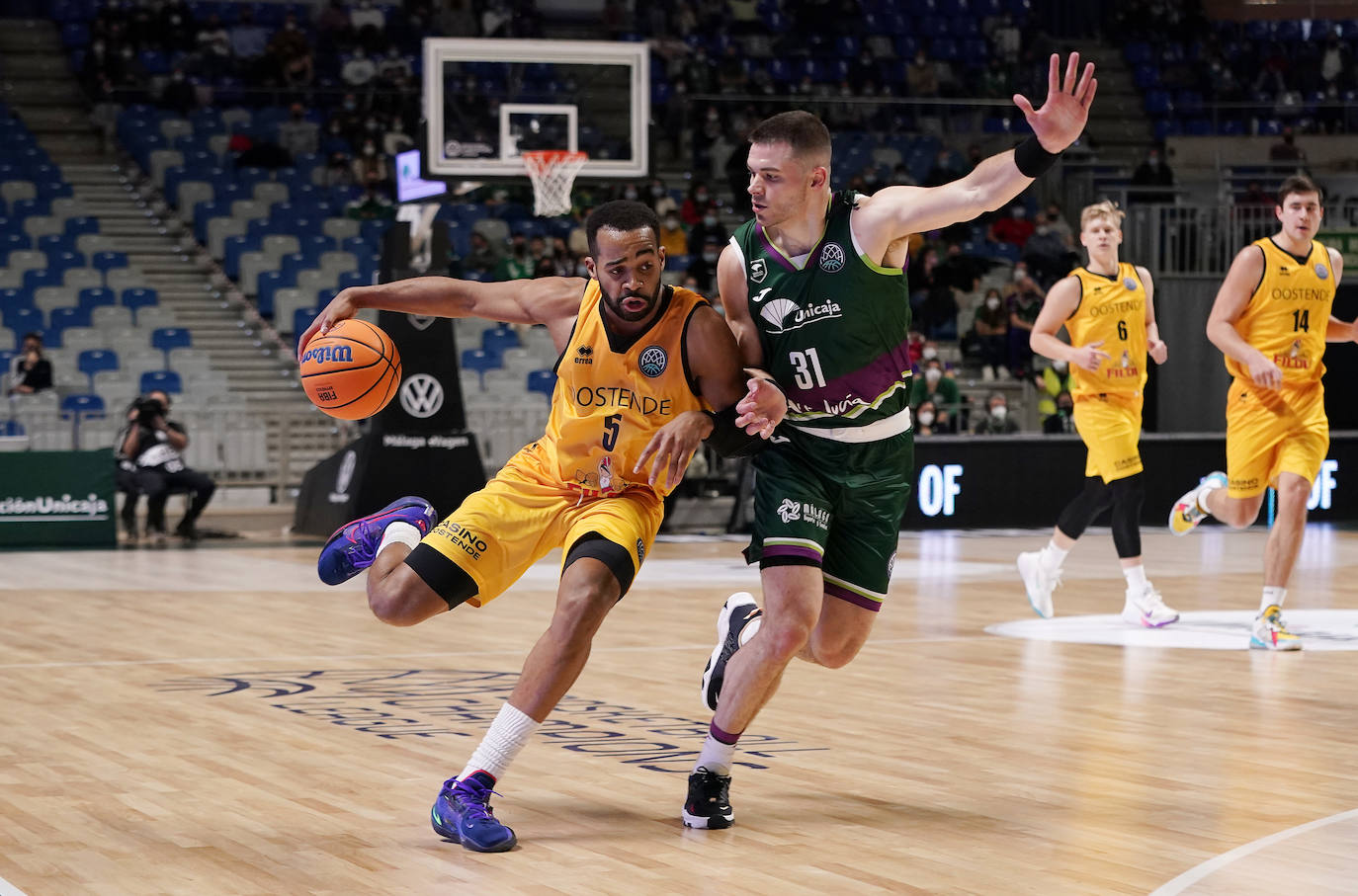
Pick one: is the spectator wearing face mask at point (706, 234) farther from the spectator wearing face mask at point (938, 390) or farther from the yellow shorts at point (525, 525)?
the yellow shorts at point (525, 525)

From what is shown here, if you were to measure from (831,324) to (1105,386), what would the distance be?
17.1ft

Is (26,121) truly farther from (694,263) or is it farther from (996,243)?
(996,243)

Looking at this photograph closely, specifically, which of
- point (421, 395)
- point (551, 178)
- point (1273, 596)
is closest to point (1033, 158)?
point (1273, 596)

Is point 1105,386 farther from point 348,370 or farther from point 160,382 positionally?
point 160,382

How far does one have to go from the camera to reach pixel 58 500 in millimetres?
15305

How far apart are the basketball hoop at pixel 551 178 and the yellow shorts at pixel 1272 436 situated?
747 centimetres

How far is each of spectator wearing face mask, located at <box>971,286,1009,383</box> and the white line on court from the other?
16.5 metres

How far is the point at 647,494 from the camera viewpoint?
5.33m

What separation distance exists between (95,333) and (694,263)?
6815 millimetres

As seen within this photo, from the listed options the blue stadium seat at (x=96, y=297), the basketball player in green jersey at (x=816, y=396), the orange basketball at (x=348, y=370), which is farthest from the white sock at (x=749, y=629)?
the blue stadium seat at (x=96, y=297)

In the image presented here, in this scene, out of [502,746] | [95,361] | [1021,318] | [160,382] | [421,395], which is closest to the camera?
[502,746]

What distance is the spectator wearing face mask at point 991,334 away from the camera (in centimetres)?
2159

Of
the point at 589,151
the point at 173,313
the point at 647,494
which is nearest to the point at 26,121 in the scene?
the point at 173,313

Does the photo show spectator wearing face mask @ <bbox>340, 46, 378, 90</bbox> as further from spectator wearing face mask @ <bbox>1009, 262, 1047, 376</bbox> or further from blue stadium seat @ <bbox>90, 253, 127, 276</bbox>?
spectator wearing face mask @ <bbox>1009, 262, 1047, 376</bbox>
